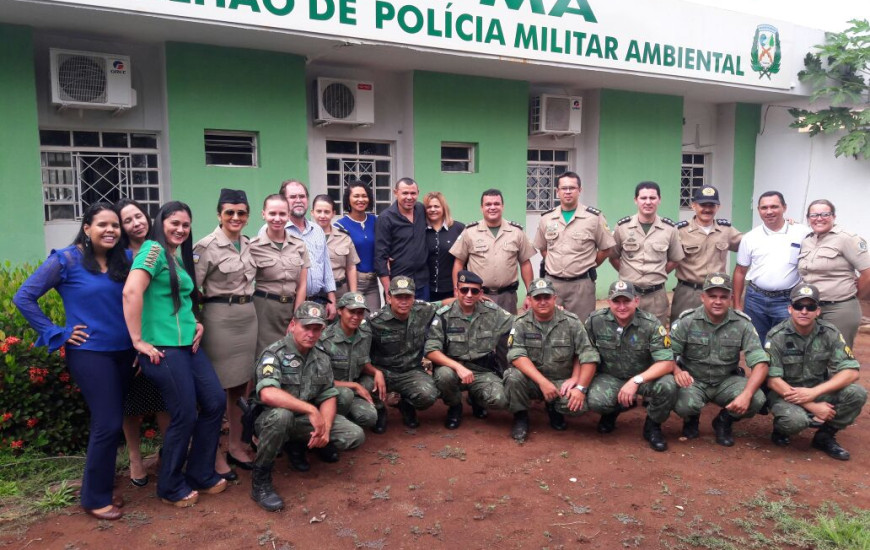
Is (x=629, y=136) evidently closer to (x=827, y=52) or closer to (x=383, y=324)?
(x=827, y=52)

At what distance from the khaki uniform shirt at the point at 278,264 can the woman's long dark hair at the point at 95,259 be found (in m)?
0.81

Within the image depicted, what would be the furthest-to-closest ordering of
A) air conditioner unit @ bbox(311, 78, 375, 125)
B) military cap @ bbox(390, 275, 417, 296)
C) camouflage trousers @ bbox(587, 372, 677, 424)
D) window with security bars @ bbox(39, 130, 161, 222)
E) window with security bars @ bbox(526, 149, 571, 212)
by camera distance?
1. window with security bars @ bbox(526, 149, 571, 212)
2. air conditioner unit @ bbox(311, 78, 375, 125)
3. window with security bars @ bbox(39, 130, 161, 222)
4. military cap @ bbox(390, 275, 417, 296)
5. camouflage trousers @ bbox(587, 372, 677, 424)

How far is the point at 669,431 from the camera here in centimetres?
475

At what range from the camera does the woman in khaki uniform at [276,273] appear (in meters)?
4.15

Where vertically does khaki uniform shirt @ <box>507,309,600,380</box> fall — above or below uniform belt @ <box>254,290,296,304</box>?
below

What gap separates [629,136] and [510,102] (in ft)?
7.08

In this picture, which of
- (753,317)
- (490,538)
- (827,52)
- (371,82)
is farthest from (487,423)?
(827,52)

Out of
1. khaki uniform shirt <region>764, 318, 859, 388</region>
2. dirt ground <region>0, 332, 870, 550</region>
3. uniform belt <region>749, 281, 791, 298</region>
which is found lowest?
dirt ground <region>0, 332, 870, 550</region>

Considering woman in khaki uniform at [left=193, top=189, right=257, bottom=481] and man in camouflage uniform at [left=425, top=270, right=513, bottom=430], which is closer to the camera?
woman in khaki uniform at [left=193, top=189, right=257, bottom=481]

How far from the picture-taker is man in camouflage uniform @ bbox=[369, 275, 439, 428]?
15.4 feet

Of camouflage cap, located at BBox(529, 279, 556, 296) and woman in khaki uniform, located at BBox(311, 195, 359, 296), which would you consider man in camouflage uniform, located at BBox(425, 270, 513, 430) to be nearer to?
camouflage cap, located at BBox(529, 279, 556, 296)

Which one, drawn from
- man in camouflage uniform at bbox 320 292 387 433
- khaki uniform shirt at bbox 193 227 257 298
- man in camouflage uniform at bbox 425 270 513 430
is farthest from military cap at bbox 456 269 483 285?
khaki uniform shirt at bbox 193 227 257 298

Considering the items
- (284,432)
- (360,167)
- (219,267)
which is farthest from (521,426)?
(360,167)

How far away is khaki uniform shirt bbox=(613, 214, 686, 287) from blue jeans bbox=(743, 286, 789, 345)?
0.63 meters
